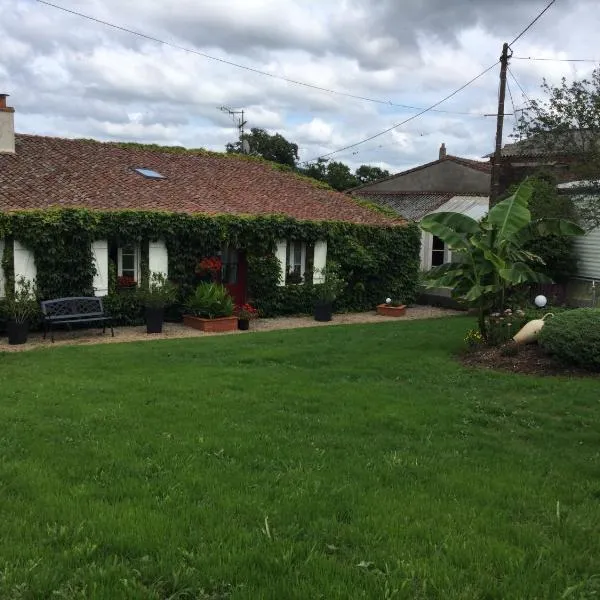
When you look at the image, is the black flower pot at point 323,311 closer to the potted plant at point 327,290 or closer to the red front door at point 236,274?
the potted plant at point 327,290

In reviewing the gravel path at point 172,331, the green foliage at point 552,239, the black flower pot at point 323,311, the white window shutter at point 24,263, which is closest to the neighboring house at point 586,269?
the green foliage at point 552,239

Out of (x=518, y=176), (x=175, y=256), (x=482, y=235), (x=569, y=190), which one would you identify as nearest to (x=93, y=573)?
(x=482, y=235)

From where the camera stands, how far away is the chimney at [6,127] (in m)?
17.9

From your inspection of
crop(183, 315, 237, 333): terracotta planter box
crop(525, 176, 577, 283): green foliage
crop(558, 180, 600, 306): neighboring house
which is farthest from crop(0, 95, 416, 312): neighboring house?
crop(558, 180, 600, 306): neighboring house

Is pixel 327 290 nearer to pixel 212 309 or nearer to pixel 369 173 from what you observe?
pixel 212 309

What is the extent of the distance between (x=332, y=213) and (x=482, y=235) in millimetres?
9767

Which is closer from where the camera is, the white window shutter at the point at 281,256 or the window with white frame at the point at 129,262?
the window with white frame at the point at 129,262

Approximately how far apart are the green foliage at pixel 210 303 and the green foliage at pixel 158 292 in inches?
24.1

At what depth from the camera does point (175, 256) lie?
17391mm

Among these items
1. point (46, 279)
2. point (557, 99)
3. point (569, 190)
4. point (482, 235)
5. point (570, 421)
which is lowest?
point (570, 421)

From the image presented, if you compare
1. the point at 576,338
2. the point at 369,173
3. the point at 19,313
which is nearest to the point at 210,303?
the point at 19,313

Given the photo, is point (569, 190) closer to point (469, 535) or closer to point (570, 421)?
point (570, 421)

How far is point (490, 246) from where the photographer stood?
12125mm

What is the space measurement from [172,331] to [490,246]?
827 centimetres
